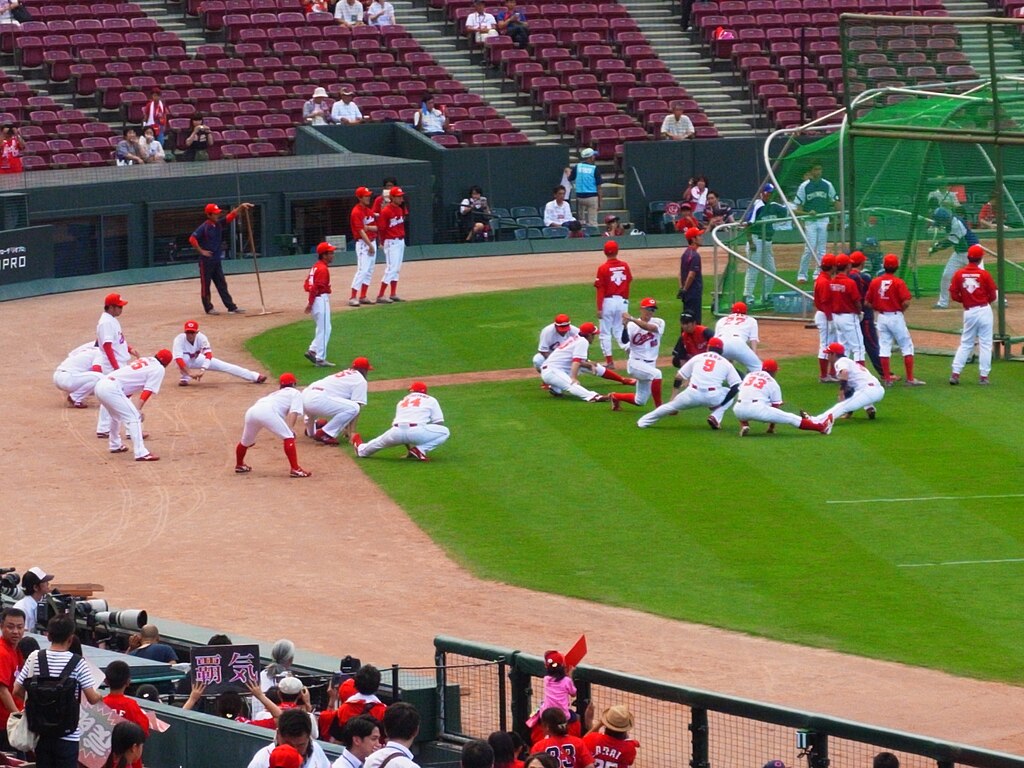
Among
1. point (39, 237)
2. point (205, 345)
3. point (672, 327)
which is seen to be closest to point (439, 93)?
point (39, 237)

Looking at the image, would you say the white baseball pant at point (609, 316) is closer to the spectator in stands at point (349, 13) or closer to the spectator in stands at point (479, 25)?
the spectator in stands at point (349, 13)

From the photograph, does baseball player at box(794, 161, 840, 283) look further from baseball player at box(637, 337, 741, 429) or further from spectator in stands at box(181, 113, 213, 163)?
spectator in stands at box(181, 113, 213, 163)

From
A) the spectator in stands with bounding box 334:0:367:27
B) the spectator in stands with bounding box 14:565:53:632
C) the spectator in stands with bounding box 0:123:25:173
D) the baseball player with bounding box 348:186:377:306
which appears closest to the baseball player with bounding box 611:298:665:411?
the baseball player with bounding box 348:186:377:306

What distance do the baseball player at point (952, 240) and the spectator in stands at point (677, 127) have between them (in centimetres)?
1139

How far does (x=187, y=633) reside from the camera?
11.8 meters

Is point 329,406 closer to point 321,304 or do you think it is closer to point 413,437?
point 413,437

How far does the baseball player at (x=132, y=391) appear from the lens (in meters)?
17.8

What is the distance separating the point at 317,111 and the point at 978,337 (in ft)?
53.4

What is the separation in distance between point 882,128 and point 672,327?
4.12 meters

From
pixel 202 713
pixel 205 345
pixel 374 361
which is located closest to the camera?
Answer: pixel 202 713

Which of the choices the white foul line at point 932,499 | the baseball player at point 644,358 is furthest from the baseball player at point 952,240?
the white foul line at point 932,499

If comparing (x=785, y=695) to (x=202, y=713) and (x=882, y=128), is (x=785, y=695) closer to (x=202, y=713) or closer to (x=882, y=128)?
(x=202, y=713)

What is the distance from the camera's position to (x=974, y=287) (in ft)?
67.3

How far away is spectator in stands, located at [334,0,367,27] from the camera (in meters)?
36.0
